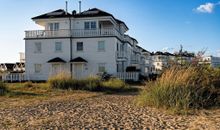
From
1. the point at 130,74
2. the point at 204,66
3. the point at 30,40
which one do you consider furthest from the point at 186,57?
the point at 30,40

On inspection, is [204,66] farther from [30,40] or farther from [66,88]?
[30,40]

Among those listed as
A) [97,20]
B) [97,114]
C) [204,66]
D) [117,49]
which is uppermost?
[97,20]

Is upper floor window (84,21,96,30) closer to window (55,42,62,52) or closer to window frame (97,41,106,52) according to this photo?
window frame (97,41,106,52)

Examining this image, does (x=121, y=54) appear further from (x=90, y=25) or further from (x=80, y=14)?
(x=80, y=14)

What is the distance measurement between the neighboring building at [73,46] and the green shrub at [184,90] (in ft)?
83.7

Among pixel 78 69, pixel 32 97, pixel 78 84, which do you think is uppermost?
pixel 78 69

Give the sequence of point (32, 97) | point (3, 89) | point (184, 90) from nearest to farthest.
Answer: point (184, 90)
point (32, 97)
point (3, 89)

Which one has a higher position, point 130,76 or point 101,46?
point 101,46

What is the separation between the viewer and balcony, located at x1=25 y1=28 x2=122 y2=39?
41.3 meters

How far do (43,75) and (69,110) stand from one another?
97.0ft

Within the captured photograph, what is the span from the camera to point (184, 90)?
14180mm

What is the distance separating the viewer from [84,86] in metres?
25.7

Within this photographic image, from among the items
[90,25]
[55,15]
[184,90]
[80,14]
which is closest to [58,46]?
[55,15]

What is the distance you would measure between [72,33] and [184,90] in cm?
2963
